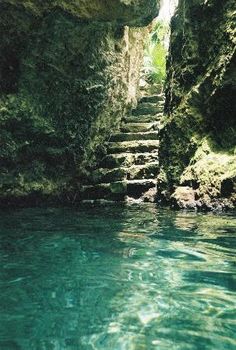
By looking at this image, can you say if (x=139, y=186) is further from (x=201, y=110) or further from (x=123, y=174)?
(x=201, y=110)

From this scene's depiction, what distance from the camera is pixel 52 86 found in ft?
26.2

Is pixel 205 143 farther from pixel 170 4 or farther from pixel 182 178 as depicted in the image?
pixel 170 4

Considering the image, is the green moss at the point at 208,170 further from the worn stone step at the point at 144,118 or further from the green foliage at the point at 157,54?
the green foliage at the point at 157,54

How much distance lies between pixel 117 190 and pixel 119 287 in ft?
18.8

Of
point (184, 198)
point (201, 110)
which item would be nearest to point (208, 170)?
point (184, 198)

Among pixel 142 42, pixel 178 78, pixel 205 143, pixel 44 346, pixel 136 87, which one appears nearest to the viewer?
pixel 44 346

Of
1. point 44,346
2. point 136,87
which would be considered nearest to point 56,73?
point 136,87

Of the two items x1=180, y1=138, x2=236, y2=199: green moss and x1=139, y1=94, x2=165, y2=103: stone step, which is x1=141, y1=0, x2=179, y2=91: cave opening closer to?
x1=139, y1=94, x2=165, y2=103: stone step

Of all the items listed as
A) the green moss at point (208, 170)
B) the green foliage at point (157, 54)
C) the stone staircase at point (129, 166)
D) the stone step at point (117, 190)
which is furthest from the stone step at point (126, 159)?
the green foliage at point (157, 54)

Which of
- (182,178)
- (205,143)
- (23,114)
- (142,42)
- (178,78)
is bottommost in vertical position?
(182,178)

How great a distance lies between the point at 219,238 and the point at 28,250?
1.83 m

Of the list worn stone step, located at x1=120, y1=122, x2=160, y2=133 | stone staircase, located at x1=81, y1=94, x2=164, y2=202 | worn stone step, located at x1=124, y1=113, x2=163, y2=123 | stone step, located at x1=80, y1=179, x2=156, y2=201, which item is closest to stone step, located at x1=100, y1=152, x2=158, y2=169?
stone staircase, located at x1=81, y1=94, x2=164, y2=202

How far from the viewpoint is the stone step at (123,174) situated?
343 inches

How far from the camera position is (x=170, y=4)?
768 centimetres
